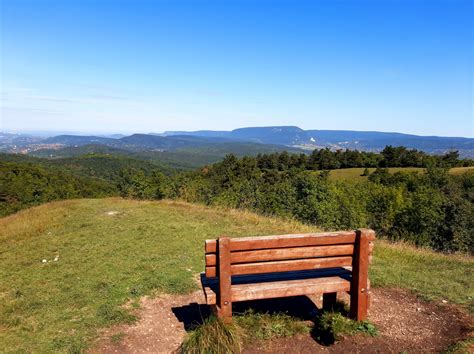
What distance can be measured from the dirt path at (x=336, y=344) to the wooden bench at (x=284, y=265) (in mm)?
485

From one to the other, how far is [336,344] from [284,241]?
53.4 inches

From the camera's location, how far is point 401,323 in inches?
191

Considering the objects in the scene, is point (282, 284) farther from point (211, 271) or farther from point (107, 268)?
point (107, 268)

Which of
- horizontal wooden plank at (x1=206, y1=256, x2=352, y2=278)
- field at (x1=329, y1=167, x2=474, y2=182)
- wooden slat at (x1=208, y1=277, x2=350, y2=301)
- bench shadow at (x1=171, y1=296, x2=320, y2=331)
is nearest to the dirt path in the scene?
bench shadow at (x1=171, y1=296, x2=320, y2=331)

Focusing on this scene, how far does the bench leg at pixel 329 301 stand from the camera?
500 cm

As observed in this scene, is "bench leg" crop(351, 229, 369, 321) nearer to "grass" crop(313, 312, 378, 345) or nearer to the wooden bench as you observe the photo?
the wooden bench

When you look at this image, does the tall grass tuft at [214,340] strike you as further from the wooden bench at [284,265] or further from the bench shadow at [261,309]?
the bench shadow at [261,309]

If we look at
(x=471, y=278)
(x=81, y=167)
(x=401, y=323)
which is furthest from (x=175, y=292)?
(x=81, y=167)

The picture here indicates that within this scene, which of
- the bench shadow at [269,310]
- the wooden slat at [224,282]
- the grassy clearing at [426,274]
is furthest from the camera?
the grassy clearing at [426,274]

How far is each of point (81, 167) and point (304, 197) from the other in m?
105

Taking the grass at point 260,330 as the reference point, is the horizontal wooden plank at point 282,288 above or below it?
above

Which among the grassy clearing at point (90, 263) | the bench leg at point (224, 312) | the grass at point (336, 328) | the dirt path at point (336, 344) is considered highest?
the bench leg at point (224, 312)

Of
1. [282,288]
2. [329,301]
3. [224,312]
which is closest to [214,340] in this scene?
[224,312]

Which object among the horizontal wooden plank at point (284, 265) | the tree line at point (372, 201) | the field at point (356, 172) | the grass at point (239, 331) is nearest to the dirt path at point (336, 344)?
the grass at point (239, 331)
